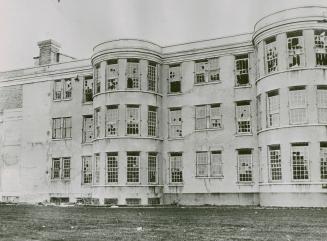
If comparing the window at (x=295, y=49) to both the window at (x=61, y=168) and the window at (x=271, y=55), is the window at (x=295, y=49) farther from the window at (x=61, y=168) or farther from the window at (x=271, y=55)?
the window at (x=61, y=168)

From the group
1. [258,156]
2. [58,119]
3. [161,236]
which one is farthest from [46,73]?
[161,236]

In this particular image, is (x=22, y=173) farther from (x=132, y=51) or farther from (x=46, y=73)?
(x=132, y=51)

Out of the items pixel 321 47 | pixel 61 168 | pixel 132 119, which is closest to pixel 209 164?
pixel 132 119

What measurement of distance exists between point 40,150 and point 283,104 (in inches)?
775

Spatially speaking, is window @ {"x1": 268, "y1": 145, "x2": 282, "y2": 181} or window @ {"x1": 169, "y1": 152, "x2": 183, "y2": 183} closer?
window @ {"x1": 268, "y1": 145, "x2": 282, "y2": 181}

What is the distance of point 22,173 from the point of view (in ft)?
127

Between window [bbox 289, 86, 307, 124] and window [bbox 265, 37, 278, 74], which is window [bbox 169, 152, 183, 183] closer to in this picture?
window [bbox 265, 37, 278, 74]

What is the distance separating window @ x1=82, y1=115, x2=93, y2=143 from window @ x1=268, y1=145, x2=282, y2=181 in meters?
13.8

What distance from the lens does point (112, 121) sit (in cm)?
3234

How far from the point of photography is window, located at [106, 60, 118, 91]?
32594mm

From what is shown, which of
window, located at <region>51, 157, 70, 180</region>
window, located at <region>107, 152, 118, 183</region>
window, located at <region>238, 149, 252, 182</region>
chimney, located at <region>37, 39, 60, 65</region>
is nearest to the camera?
window, located at <region>238, 149, 252, 182</region>

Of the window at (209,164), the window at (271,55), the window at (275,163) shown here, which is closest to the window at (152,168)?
the window at (209,164)

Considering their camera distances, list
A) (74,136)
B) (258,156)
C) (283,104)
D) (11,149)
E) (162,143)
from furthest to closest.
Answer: (11,149) < (74,136) < (162,143) < (258,156) < (283,104)

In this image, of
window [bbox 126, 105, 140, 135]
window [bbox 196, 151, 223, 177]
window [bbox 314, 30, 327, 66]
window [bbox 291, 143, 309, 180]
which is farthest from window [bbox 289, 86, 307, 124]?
window [bbox 126, 105, 140, 135]
